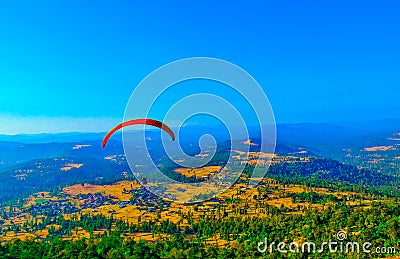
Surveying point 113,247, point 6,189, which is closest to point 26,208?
point 6,189

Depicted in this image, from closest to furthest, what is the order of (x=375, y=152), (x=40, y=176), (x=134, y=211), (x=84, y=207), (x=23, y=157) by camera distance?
(x=134, y=211)
(x=84, y=207)
(x=40, y=176)
(x=375, y=152)
(x=23, y=157)

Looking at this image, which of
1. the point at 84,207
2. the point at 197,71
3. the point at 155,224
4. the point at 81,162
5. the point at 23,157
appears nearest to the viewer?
the point at 197,71

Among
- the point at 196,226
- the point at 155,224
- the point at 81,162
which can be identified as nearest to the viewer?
the point at 196,226

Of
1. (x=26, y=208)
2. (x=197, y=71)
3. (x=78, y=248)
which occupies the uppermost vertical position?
(x=197, y=71)

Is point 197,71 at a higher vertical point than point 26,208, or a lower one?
higher

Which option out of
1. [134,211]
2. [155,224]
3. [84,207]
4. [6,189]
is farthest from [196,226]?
[6,189]

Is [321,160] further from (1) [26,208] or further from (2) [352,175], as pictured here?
(1) [26,208]

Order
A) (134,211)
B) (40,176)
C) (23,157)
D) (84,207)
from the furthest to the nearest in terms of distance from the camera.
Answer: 1. (23,157)
2. (40,176)
3. (84,207)
4. (134,211)

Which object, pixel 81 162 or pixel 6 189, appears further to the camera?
pixel 81 162

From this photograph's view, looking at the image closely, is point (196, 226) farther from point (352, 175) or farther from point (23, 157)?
point (23, 157)
